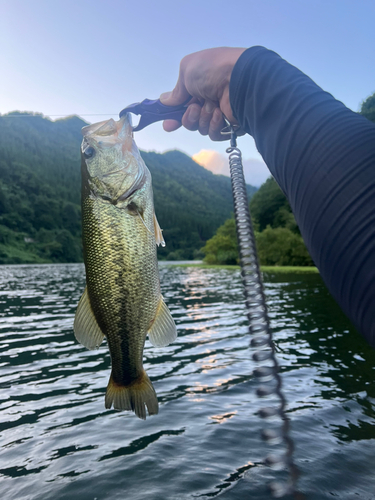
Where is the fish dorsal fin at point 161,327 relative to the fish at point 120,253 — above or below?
below

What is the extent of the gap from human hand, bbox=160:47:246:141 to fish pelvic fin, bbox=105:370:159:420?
186 centimetres

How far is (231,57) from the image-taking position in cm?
224

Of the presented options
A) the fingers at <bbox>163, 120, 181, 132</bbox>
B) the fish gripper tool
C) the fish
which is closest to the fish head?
the fish

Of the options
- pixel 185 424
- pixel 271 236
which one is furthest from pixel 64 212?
pixel 185 424

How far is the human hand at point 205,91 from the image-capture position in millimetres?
2334

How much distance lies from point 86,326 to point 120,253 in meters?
0.54

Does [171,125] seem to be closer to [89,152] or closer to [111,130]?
[111,130]

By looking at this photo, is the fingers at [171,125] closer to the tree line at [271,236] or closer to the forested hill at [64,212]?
the tree line at [271,236]

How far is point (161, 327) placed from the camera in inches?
108

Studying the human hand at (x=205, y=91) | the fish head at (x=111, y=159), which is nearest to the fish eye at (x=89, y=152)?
the fish head at (x=111, y=159)

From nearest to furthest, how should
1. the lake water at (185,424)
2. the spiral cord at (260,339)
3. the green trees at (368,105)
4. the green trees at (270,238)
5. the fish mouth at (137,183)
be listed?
1. the spiral cord at (260,339)
2. the fish mouth at (137,183)
3. the lake water at (185,424)
4. the green trees at (270,238)
5. the green trees at (368,105)

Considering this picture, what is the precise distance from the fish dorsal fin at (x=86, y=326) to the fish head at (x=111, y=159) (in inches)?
27.9

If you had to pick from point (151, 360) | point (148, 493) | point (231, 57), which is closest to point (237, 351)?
point (151, 360)

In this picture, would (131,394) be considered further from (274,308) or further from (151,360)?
(274,308)
